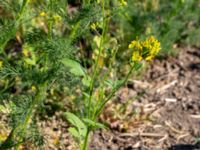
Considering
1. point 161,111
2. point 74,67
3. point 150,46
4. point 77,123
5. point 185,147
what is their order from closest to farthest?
point 150,46, point 74,67, point 77,123, point 185,147, point 161,111

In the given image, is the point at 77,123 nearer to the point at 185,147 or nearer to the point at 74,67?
the point at 74,67

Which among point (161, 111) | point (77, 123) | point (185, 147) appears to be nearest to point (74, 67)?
point (77, 123)

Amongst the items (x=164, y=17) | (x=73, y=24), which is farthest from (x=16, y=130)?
(x=164, y=17)

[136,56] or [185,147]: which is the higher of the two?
[136,56]

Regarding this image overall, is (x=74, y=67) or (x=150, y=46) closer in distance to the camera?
(x=150, y=46)

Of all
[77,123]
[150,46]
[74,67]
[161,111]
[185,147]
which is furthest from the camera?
[161,111]

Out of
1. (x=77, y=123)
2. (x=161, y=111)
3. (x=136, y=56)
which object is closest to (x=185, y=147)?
(x=161, y=111)

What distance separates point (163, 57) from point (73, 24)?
2.00m

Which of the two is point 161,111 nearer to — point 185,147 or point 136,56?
point 185,147

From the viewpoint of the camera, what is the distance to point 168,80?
4223mm

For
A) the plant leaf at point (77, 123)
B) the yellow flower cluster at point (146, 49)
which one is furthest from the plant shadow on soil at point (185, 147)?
the yellow flower cluster at point (146, 49)

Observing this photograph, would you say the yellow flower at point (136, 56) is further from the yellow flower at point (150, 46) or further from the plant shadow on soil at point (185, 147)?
the plant shadow on soil at point (185, 147)

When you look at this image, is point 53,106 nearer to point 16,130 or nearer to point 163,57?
point 16,130

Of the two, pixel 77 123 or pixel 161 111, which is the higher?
pixel 161 111
